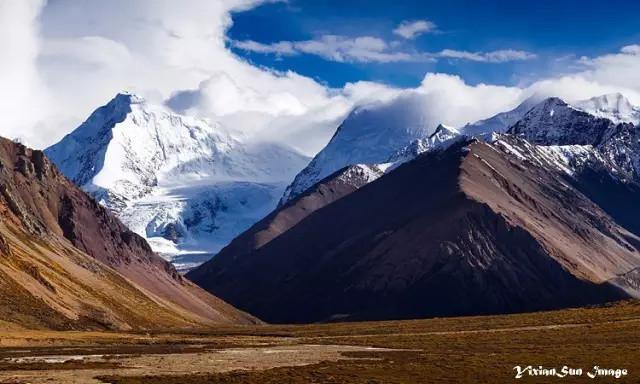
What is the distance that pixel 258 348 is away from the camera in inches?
5143

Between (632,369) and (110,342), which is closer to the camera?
(632,369)

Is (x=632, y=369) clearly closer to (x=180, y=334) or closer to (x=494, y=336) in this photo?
(x=494, y=336)

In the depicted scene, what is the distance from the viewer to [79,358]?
4112 inches

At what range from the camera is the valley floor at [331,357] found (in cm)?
8294

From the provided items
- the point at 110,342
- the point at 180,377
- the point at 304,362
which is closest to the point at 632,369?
the point at 304,362

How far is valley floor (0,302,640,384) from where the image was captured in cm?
8294

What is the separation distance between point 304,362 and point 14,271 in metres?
102

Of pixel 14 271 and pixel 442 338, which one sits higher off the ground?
pixel 14 271

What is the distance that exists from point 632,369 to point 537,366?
859 centimetres

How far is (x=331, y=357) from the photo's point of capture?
354 ft

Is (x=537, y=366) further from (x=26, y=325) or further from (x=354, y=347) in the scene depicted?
(x=26, y=325)

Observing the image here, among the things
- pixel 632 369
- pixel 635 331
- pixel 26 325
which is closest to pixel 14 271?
pixel 26 325

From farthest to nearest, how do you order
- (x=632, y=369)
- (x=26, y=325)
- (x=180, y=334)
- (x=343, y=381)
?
(x=180, y=334)
(x=26, y=325)
(x=632, y=369)
(x=343, y=381)

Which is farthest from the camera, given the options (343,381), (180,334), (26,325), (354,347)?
(180,334)
